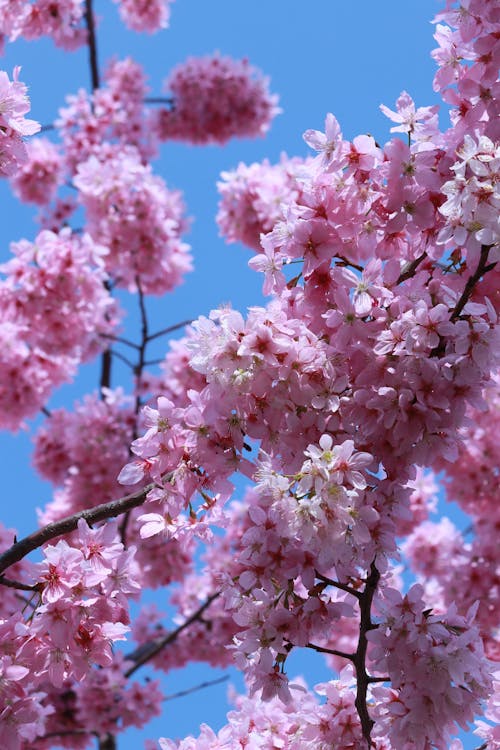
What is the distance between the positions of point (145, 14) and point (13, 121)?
1021 centimetres

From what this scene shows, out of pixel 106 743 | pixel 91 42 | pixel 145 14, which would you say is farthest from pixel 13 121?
pixel 145 14

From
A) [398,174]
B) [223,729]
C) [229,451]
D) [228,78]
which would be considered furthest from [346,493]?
[228,78]

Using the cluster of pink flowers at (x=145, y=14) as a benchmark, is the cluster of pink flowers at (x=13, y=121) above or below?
below

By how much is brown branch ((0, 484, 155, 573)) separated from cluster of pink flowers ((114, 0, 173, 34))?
11238 millimetres

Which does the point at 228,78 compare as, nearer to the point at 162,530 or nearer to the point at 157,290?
the point at 157,290

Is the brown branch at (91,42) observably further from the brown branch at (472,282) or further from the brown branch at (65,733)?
the brown branch at (472,282)

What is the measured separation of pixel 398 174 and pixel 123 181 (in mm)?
5597

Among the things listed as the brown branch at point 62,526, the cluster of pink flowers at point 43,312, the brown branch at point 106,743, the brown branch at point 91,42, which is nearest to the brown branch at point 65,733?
the brown branch at point 106,743

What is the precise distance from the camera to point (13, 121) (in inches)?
140

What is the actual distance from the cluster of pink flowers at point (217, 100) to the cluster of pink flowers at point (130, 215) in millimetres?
4120

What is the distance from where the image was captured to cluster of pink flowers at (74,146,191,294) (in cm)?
838

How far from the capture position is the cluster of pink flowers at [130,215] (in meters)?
8.38

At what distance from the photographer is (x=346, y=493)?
2.71 metres

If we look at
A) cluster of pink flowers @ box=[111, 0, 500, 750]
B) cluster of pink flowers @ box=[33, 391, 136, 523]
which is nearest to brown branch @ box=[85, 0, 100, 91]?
cluster of pink flowers @ box=[33, 391, 136, 523]
